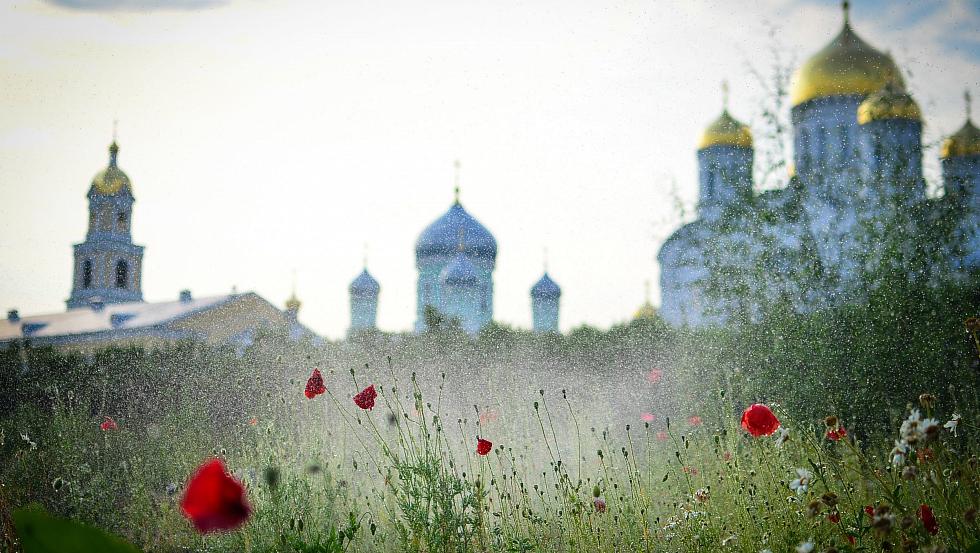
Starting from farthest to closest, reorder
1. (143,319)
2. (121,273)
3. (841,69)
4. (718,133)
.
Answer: (143,319) < (121,273) < (718,133) < (841,69)

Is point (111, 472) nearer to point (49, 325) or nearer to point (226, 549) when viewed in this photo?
point (226, 549)

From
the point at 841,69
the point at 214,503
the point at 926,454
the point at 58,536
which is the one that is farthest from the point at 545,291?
the point at 58,536

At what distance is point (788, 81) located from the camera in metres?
9.08

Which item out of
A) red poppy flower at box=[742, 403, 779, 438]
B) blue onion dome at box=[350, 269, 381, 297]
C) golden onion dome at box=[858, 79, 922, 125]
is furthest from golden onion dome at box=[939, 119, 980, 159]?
blue onion dome at box=[350, 269, 381, 297]

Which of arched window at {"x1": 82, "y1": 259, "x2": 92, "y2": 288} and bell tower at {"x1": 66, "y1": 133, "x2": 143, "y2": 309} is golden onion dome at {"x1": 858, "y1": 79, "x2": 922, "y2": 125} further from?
arched window at {"x1": 82, "y1": 259, "x2": 92, "y2": 288}

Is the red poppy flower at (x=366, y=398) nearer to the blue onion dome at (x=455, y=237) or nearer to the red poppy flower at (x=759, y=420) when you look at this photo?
the red poppy flower at (x=759, y=420)

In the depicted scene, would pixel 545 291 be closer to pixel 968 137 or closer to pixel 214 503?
pixel 968 137

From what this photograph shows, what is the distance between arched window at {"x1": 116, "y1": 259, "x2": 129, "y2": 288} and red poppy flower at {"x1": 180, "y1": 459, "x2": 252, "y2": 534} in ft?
79.8

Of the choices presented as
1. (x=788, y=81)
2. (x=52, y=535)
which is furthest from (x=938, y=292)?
(x=52, y=535)

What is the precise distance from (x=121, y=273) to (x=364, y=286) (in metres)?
11.1

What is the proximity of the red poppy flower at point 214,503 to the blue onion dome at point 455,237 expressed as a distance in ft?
99.9

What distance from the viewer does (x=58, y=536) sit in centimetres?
84

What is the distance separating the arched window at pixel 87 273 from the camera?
25.4 meters

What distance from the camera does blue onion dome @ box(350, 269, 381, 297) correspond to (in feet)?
113
